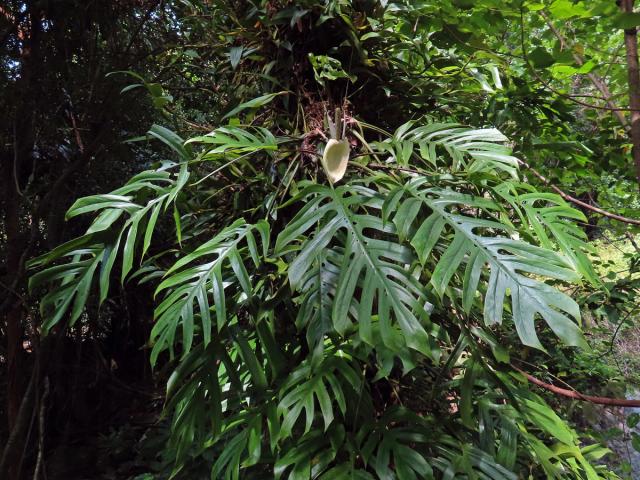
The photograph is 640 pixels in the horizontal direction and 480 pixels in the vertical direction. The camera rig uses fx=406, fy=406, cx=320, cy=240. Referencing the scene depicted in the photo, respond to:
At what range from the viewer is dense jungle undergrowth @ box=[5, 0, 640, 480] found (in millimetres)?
715

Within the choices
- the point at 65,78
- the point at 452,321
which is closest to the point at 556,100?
the point at 452,321

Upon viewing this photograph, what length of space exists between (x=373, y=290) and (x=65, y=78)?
154cm

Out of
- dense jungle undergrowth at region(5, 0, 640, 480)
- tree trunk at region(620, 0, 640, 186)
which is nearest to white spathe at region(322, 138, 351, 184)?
dense jungle undergrowth at region(5, 0, 640, 480)

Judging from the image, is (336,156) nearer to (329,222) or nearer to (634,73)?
(329,222)

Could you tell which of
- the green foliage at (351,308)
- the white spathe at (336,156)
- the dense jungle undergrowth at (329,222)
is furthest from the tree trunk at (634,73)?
the white spathe at (336,156)

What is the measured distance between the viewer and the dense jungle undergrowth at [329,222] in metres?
0.72

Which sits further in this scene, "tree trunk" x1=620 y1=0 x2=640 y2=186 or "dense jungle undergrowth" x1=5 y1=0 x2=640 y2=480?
"tree trunk" x1=620 y1=0 x2=640 y2=186

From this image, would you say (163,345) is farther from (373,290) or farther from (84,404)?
(84,404)

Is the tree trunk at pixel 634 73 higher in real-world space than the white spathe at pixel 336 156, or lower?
lower

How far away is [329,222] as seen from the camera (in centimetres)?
75

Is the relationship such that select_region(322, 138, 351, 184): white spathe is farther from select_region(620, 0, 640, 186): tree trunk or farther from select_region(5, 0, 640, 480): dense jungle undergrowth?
select_region(620, 0, 640, 186): tree trunk

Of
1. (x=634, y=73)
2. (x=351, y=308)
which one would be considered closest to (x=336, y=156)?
(x=351, y=308)

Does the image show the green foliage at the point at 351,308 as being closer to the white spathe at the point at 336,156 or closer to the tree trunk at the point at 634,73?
the white spathe at the point at 336,156

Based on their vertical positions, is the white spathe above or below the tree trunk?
above
